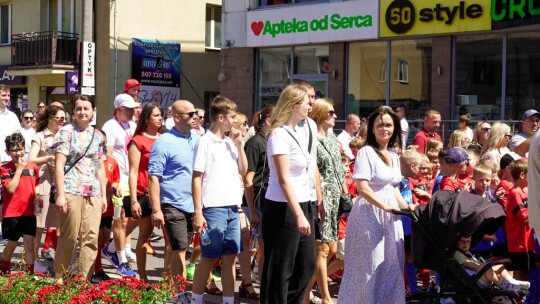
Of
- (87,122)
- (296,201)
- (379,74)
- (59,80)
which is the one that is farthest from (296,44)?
(296,201)

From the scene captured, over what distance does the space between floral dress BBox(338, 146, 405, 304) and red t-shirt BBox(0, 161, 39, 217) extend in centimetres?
436

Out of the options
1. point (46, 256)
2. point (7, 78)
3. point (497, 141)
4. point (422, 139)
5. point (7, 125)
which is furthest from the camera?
point (7, 78)

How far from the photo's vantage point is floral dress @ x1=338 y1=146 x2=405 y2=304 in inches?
301

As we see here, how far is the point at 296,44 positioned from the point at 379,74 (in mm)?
2700

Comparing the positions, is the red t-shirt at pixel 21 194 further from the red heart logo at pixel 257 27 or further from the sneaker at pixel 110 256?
the red heart logo at pixel 257 27

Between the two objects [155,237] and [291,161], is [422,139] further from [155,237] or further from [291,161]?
[291,161]

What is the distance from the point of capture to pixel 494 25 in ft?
62.8

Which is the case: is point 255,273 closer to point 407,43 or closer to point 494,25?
point 494,25

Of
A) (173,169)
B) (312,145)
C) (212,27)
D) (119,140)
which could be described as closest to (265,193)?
(312,145)

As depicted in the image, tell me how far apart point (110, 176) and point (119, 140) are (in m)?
0.77

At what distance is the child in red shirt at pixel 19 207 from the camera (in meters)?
10.4

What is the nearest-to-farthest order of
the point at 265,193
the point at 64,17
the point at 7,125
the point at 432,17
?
1. the point at 265,193
2. the point at 7,125
3. the point at 432,17
4. the point at 64,17

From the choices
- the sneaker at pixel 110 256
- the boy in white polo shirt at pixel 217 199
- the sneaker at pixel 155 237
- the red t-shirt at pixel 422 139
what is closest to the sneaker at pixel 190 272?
the sneaker at pixel 110 256

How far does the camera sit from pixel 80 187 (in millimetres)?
9000
